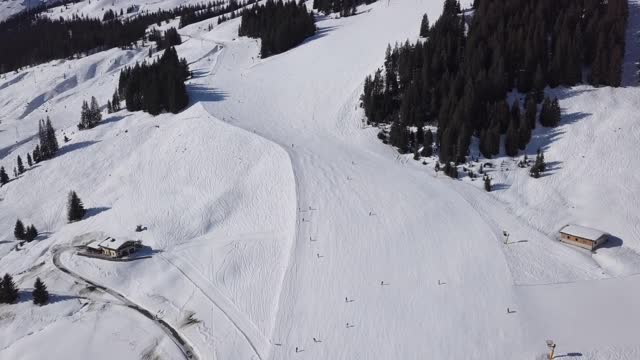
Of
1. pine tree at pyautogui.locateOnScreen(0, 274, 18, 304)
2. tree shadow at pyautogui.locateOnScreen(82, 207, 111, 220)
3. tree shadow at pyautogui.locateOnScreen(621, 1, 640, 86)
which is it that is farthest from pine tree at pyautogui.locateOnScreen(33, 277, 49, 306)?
tree shadow at pyautogui.locateOnScreen(621, 1, 640, 86)

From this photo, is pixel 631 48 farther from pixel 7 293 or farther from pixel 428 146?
pixel 7 293

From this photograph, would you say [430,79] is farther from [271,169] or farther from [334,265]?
[334,265]

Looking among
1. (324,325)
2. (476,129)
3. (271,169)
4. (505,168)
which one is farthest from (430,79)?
(324,325)

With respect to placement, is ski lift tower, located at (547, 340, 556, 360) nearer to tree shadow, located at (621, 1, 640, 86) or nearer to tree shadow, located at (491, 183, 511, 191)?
tree shadow, located at (491, 183, 511, 191)

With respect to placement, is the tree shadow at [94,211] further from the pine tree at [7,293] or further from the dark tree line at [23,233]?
the pine tree at [7,293]

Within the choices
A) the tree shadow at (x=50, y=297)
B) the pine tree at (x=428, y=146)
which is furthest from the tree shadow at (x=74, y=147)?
the pine tree at (x=428, y=146)
